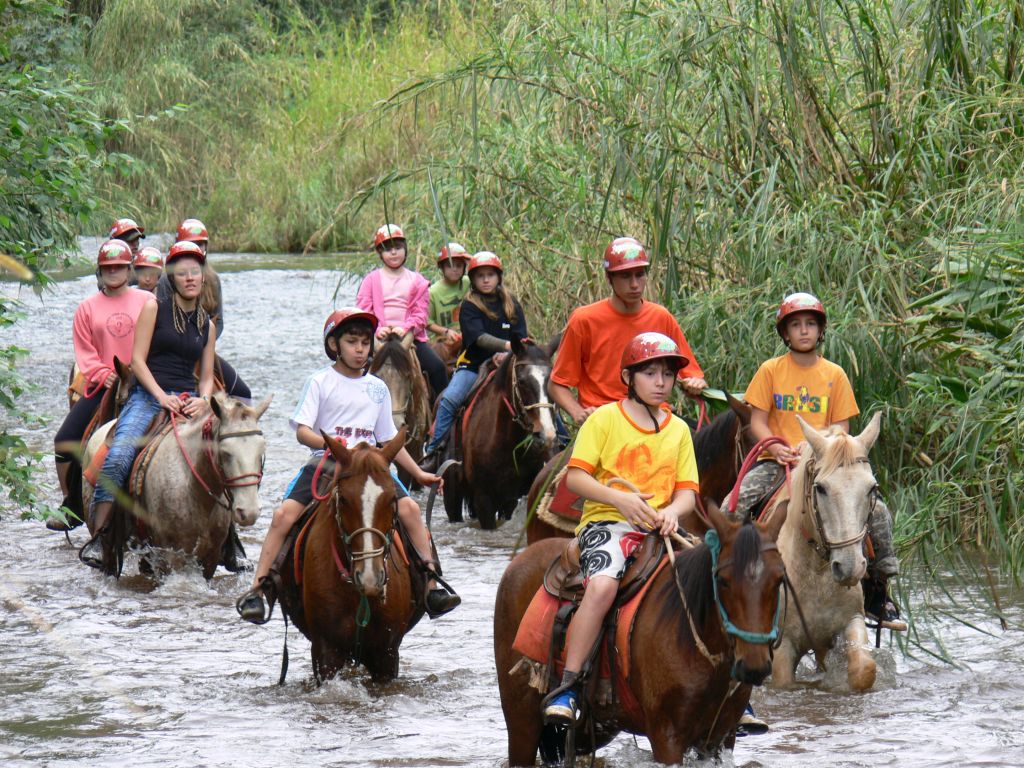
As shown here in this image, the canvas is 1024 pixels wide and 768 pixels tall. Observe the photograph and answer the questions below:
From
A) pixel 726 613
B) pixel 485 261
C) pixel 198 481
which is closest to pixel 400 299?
pixel 485 261

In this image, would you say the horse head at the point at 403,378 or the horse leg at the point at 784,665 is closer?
the horse leg at the point at 784,665

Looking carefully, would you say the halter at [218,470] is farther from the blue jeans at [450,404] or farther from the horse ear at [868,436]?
the horse ear at [868,436]

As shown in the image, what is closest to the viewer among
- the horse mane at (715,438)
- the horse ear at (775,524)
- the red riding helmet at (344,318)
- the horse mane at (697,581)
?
the horse mane at (697,581)

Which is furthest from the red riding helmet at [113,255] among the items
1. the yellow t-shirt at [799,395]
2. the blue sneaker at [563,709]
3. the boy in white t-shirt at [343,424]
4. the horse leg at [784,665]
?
the blue sneaker at [563,709]

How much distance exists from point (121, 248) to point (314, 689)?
5005 millimetres

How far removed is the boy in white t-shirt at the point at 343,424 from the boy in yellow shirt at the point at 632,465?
195 centimetres

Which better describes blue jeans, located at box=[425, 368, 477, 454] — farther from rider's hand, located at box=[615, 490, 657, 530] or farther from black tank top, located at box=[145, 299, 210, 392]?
rider's hand, located at box=[615, 490, 657, 530]

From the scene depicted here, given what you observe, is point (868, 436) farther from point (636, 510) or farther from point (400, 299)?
point (400, 299)

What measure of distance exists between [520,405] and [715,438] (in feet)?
12.0

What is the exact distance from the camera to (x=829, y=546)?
293 inches

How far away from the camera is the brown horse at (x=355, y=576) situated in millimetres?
7312

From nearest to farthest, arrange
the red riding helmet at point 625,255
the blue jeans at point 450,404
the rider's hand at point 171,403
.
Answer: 1. the red riding helmet at point 625,255
2. the rider's hand at point 171,403
3. the blue jeans at point 450,404

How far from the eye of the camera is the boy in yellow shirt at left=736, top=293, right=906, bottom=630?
8352mm

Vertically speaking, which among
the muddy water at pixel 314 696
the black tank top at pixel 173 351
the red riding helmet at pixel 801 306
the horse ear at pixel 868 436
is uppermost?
the red riding helmet at pixel 801 306
